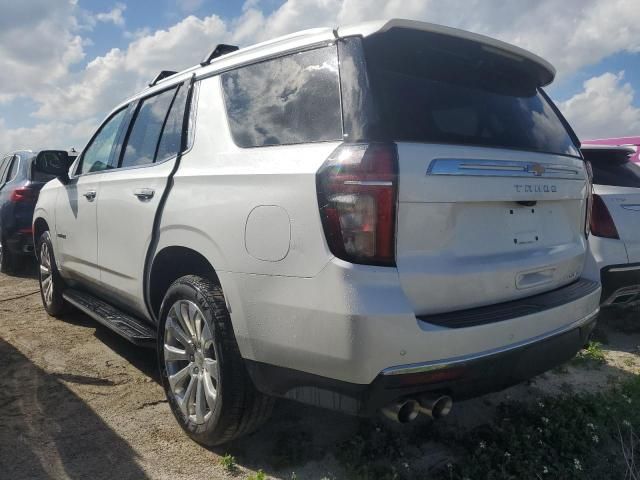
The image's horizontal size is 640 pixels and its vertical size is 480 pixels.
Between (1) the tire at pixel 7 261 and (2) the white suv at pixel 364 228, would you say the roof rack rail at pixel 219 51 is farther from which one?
(1) the tire at pixel 7 261

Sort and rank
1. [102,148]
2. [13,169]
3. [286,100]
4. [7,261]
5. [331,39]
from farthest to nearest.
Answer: [13,169] < [7,261] < [102,148] < [286,100] < [331,39]

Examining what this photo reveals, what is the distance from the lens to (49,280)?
4941 mm

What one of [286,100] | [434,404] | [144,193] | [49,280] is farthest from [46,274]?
[434,404]

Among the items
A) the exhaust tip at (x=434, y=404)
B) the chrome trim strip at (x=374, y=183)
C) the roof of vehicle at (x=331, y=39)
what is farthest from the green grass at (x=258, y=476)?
the roof of vehicle at (x=331, y=39)

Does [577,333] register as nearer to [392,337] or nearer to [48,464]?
[392,337]

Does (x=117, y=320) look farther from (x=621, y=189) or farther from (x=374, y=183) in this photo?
(x=621, y=189)

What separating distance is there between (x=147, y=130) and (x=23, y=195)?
446cm

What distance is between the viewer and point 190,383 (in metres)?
2.65

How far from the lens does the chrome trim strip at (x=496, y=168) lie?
196 cm

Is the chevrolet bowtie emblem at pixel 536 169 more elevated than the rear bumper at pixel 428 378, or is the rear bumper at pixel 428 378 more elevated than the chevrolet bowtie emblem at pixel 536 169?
the chevrolet bowtie emblem at pixel 536 169

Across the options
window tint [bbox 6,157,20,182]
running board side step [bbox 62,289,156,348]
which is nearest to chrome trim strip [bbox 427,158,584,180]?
running board side step [bbox 62,289,156,348]

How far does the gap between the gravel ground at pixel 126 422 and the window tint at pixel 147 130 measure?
1.47 meters

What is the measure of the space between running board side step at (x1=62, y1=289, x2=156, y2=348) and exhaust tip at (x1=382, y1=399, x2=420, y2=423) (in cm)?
167

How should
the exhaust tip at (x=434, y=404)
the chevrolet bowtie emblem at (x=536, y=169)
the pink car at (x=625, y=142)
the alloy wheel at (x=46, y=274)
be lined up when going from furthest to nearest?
the pink car at (x=625, y=142), the alloy wheel at (x=46, y=274), the chevrolet bowtie emblem at (x=536, y=169), the exhaust tip at (x=434, y=404)
